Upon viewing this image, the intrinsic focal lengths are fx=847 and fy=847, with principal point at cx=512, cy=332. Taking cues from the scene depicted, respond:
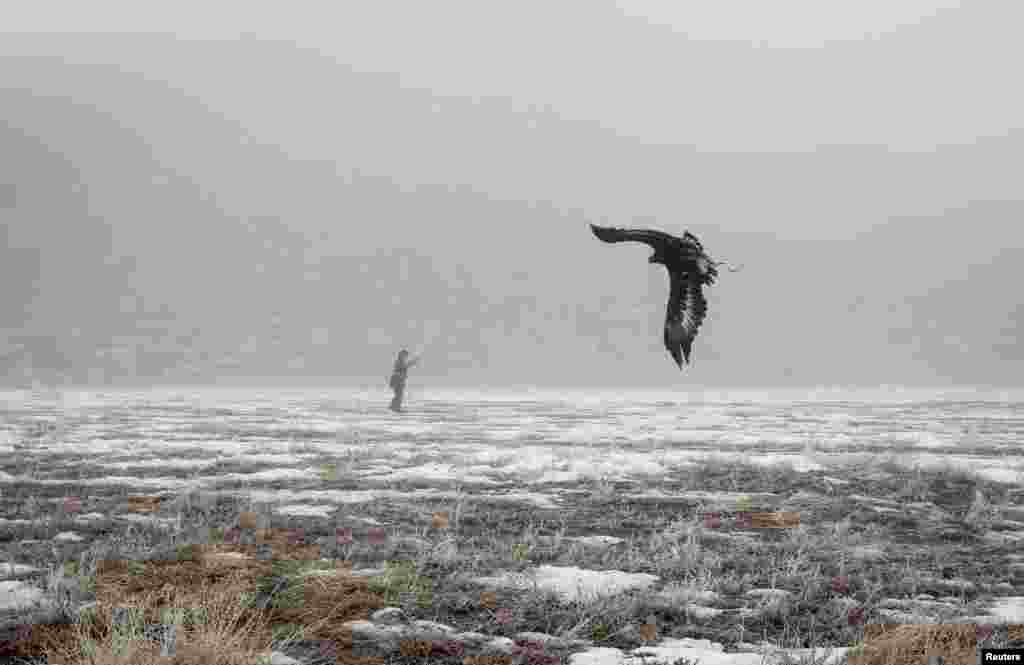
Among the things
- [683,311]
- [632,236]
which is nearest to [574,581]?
[632,236]

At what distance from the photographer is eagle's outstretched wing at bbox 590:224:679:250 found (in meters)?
8.12

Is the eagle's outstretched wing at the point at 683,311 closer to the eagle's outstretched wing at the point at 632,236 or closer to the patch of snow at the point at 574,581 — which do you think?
the eagle's outstretched wing at the point at 632,236

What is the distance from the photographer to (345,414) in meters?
25.9

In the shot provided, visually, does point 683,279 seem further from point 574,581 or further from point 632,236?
point 574,581

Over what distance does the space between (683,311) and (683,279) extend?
393 mm

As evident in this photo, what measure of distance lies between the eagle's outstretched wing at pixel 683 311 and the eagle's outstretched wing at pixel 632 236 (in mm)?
534

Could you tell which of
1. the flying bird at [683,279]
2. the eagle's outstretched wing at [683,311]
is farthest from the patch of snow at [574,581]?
the eagle's outstretched wing at [683,311]

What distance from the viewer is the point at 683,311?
32.3ft

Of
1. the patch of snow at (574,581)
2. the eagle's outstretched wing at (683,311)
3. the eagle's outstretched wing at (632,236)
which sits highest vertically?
the eagle's outstretched wing at (632,236)

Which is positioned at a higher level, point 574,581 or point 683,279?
point 683,279

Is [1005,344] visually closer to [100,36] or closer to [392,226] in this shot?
[392,226]

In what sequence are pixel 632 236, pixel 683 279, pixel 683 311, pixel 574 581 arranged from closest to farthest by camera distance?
pixel 574 581 < pixel 632 236 < pixel 683 279 < pixel 683 311

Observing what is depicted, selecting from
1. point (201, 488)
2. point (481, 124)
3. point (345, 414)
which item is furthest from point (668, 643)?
point (481, 124)

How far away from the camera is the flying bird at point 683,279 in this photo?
9180 millimetres
